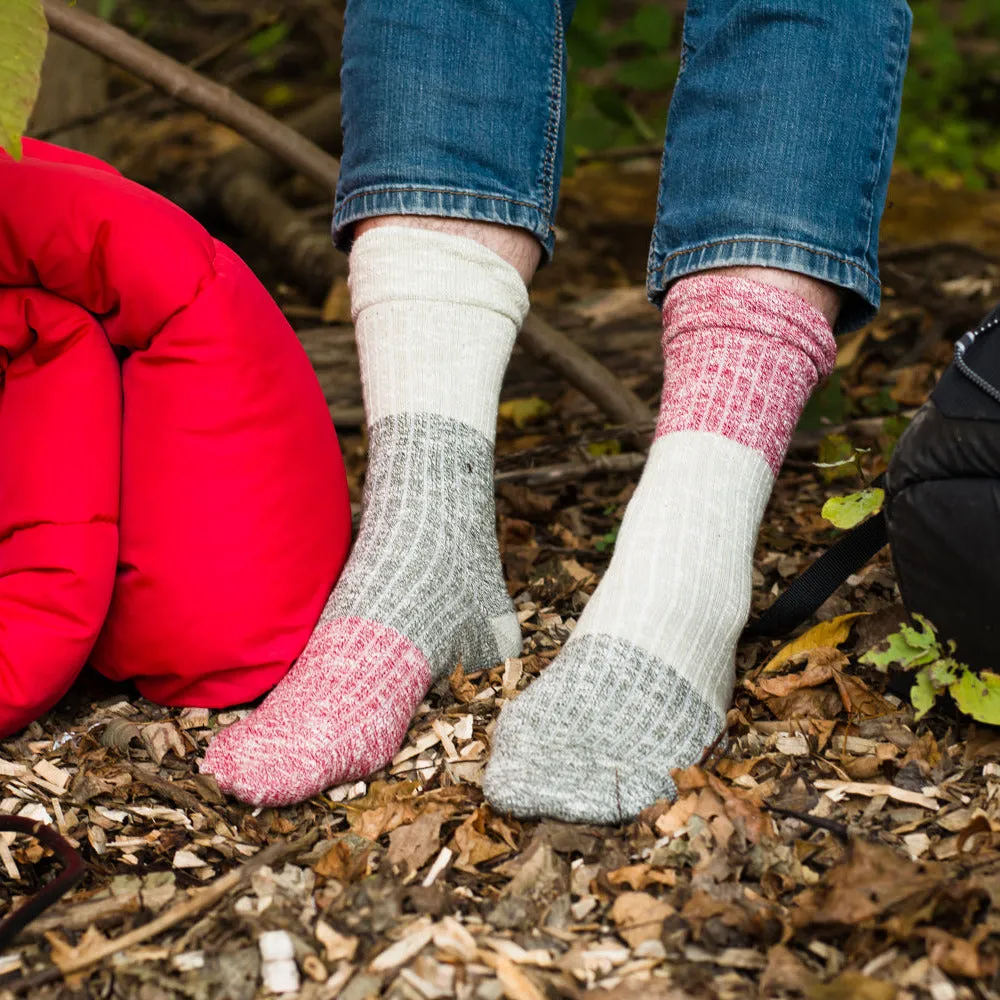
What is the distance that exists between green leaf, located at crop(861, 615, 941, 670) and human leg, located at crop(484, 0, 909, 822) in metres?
0.15

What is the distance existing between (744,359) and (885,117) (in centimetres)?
27

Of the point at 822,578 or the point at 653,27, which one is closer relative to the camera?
A: the point at 822,578

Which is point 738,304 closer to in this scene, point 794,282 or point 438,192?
point 794,282

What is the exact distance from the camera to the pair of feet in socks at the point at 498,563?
103 centimetres

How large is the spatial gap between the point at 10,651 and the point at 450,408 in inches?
19.3

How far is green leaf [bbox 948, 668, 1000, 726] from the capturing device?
98cm

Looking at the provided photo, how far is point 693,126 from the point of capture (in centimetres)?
116

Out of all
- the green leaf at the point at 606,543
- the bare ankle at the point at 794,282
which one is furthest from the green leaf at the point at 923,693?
the green leaf at the point at 606,543

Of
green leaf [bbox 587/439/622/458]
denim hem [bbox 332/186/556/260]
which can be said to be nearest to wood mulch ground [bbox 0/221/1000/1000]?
denim hem [bbox 332/186/556/260]

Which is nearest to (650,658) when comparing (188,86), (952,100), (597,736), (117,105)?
(597,736)

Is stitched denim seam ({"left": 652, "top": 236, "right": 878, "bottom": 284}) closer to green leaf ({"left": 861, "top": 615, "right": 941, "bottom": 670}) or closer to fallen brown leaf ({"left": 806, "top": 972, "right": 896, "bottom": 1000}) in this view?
green leaf ({"left": 861, "top": 615, "right": 941, "bottom": 670})

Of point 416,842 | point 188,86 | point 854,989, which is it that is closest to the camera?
point 854,989

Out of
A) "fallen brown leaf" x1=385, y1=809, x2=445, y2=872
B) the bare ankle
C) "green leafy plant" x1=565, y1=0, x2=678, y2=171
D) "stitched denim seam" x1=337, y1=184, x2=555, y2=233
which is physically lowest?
"fallen brown leaf" x1=385, y1=809, x2=445, y2=872

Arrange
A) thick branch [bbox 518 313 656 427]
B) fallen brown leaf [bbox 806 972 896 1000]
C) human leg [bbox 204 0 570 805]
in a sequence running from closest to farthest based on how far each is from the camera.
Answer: fallen brown leaf [bbox 806 972 896 1000] < human leg [bbox 204 0 570 805] < thick branch [bbox 518 313 656 427]
